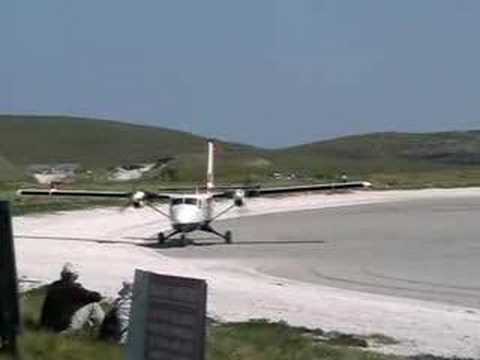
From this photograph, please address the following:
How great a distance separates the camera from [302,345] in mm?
15562

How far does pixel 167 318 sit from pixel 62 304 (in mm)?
7535

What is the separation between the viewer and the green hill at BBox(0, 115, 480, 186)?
5866 inches

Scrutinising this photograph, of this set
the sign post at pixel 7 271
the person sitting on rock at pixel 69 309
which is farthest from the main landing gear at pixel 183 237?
the sign post at pixel 7 271

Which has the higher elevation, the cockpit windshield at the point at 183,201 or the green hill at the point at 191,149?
the green hill at the point at 191,149

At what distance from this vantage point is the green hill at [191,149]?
149m

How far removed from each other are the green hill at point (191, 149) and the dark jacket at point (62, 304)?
110 m

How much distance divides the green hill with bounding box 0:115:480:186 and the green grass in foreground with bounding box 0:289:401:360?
352ft

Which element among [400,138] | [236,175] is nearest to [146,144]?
[400,138]

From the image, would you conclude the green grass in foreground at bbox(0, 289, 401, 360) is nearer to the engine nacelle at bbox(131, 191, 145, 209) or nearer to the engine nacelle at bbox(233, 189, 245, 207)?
the engine nacelle at bbox(233, 189, 245, 207)

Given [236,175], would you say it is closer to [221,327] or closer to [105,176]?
[105,176]

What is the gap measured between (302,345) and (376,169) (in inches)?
5090

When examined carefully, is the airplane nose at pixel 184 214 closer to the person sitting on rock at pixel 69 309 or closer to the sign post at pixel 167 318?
the person sitting on rock at pixel 69 309

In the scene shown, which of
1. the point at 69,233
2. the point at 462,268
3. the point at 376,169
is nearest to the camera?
the point at 462,268

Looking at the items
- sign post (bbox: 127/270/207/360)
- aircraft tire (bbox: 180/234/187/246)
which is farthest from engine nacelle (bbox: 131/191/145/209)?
sign post (bbox: 127/270/207/360)
